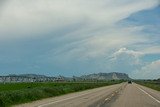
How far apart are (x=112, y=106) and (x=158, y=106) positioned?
3.04 meters

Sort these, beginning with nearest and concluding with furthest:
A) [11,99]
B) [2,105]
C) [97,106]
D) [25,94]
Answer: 1. [97,106]
2. [2,105]
3. [11,99]
4. [25,94]

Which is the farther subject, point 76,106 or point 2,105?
point 2,105

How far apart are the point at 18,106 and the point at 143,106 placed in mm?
8054

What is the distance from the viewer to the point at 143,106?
26047mm

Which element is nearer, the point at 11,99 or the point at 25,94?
the point at 11,99

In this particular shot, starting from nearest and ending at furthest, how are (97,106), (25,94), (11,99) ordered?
(97,106) < (11,99) < (25,94)

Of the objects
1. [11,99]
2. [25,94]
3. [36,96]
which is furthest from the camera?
[36,96]

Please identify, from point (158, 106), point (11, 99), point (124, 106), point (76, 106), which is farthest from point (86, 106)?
point (11, 99)

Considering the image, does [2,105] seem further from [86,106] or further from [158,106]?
[158,106]

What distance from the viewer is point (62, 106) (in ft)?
83.7

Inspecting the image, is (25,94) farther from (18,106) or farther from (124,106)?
(124,106)

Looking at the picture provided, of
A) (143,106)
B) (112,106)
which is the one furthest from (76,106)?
(143,106)

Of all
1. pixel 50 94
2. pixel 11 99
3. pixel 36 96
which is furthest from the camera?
pixel 50 94

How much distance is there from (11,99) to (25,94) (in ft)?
14.5
